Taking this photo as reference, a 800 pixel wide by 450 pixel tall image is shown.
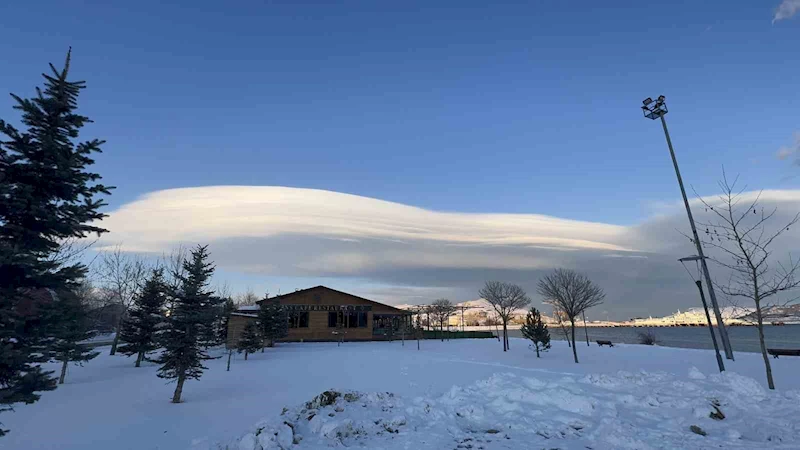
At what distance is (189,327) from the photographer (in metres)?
16.2

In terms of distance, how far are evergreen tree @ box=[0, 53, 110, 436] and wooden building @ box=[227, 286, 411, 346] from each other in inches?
1531

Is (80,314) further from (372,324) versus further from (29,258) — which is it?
(372,324)

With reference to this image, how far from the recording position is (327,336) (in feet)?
162

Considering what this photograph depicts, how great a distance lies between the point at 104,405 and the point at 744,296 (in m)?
24.2

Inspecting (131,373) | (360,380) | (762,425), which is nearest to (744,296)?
(762,425)

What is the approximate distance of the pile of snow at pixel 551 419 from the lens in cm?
782

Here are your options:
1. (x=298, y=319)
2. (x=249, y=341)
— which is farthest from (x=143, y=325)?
(x=298, y=319)

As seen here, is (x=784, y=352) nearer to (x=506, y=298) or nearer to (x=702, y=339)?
(x=506, y=298)

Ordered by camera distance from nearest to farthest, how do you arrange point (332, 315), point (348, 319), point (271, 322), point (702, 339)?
1. point (271, 322)
2. point (332, 315)
3. point (348, 319)
4. point (702, 339)

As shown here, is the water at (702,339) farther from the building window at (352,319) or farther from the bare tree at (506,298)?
the building window at (352,319)

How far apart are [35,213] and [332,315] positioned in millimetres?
43738

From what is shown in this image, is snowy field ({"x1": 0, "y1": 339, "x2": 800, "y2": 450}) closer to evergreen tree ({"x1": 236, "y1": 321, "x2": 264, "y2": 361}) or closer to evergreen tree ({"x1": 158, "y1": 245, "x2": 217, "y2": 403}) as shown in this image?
evergreen tree ({"x1": 158, "y1": 245, "x2": 217, "y2": 403})

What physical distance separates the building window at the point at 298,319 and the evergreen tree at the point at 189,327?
32029 mm

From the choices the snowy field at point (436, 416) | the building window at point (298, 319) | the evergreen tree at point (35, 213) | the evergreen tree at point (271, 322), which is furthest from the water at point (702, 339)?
the evergreen tree at point (35, 213)
